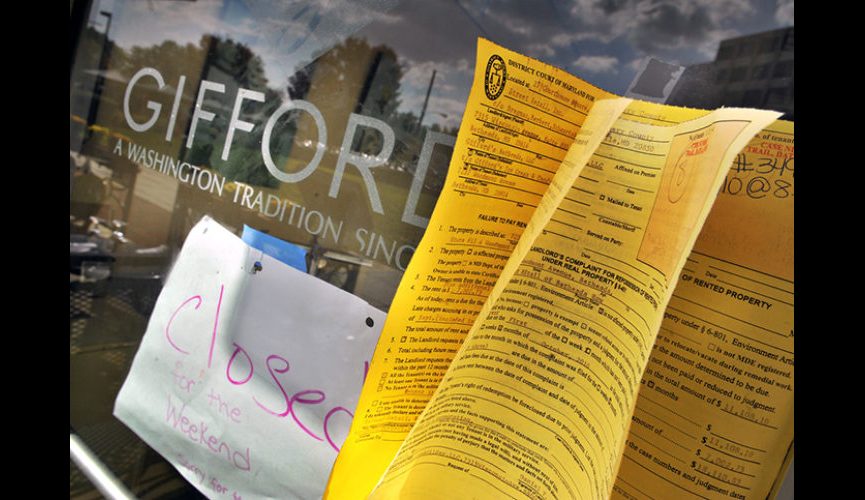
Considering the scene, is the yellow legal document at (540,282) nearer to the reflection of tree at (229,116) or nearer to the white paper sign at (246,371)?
the white paper sign at (246,371)

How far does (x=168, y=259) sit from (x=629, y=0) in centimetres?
65

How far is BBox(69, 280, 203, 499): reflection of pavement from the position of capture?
745 millimetres

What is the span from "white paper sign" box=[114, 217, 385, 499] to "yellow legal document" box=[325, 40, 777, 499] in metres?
0.13

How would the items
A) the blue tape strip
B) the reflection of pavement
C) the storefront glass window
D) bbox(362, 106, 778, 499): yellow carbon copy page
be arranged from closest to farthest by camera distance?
bbox(362, 106, 778, 499): yellow carbon copy page
the storefront glass window
the blue tape strip
the reflection of pavement

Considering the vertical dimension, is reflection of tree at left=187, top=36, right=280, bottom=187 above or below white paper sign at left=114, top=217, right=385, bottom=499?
above

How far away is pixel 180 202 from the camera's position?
713mm

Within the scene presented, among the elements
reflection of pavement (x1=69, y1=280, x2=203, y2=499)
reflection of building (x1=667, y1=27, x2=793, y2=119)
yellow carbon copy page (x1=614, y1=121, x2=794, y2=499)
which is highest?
reflection of building (x1=667, y1=27, x2=793, y2=119)

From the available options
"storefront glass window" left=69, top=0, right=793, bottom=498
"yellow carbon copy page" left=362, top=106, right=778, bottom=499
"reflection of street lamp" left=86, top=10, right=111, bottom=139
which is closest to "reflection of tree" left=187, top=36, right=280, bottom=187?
"storefront glass window" left=69, top=0, right=793, bottom=498

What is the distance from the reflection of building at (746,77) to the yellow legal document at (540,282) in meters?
0.08

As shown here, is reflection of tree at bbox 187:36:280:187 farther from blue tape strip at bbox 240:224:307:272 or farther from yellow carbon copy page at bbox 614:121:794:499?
yellow carbon copy page at bbox 614:121:794:499

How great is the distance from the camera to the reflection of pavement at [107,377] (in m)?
0.75

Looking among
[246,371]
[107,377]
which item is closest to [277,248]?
[246,371]
